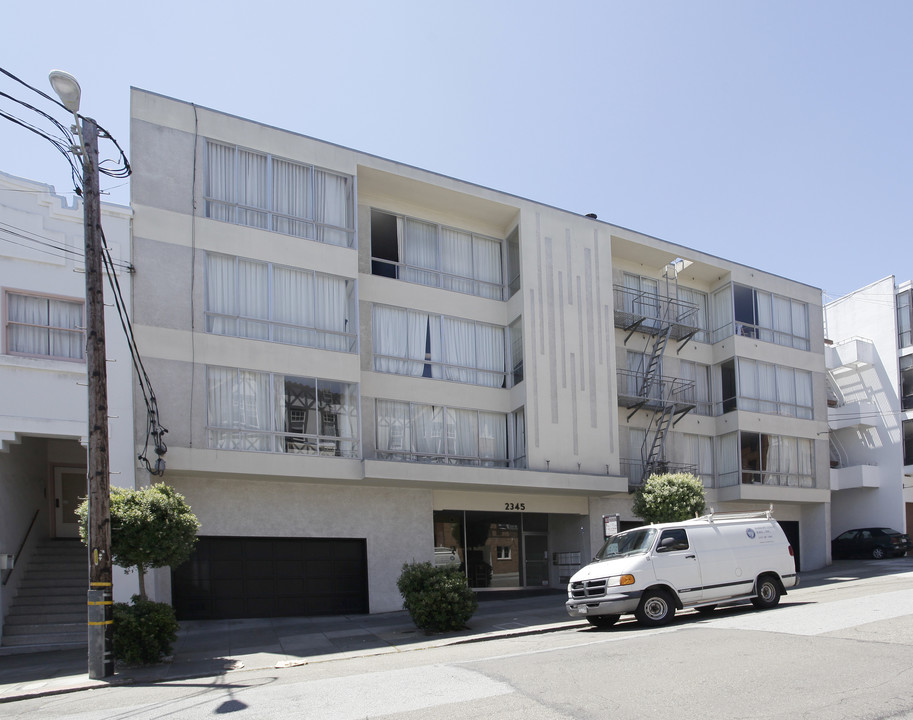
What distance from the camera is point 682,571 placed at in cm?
1401

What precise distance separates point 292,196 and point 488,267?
21.8ft

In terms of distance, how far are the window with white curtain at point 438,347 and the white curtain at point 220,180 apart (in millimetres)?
4682

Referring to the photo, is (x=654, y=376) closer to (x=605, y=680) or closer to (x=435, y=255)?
(x=435, y=255)

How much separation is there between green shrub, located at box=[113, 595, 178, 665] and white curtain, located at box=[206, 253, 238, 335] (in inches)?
289

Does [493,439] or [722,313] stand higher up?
[722,313]

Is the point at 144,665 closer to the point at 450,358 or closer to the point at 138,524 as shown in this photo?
the point at 138,524

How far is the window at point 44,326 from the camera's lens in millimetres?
16766

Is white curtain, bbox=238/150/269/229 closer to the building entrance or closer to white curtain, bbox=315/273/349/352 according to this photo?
white curtain, bbox=315/273/349/352

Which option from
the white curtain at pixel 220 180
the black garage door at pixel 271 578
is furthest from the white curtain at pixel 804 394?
the white curtain at pixel 220 180

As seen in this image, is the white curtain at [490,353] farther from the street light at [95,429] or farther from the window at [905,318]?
the window at [905,318]

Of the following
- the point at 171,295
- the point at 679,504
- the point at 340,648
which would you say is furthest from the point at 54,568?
the point at 679,504

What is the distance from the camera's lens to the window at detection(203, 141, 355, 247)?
19.4 m

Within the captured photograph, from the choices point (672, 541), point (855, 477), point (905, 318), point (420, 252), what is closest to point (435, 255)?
point (420, 252)

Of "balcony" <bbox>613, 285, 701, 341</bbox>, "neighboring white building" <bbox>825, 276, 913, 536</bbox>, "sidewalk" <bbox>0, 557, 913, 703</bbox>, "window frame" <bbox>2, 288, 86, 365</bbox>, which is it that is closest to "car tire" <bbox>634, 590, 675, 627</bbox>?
"sidewalk" <bbox>0, 557, 913, 703</bbox>
